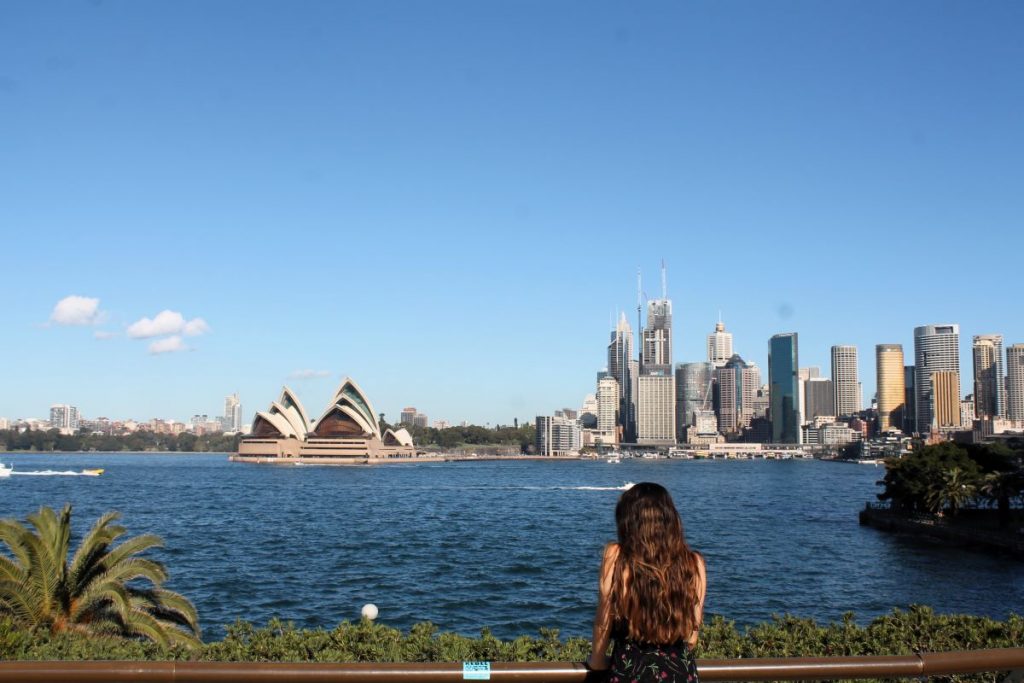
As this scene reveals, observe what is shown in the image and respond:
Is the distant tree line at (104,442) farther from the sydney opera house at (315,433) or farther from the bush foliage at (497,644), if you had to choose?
the bush foliage at (497,644)

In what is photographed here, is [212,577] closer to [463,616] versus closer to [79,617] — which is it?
[463,616]

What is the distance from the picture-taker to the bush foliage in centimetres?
654

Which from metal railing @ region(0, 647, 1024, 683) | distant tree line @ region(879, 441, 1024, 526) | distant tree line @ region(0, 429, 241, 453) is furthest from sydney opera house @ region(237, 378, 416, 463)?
metal railing @ region(0, 647, 1024, 683)

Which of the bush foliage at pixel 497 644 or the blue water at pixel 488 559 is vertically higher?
the bush foliage at pixel 497 644

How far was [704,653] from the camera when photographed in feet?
23.3

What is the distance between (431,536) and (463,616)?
17.2 meters

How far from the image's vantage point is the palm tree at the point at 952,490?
44594mm

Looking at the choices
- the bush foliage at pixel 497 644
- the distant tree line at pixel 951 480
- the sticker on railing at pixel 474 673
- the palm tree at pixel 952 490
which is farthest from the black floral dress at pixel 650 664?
the palm tree at pixel 952 490

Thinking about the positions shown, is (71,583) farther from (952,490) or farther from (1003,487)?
(952,490)

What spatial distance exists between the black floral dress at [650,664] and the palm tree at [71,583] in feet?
29.7

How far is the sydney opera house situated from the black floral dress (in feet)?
387

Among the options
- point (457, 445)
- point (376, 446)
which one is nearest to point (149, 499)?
point (376, 446)

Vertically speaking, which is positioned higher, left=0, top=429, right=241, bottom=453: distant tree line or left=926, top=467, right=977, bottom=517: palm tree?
left=926, top=467, right=977, bottom=517: palm tree

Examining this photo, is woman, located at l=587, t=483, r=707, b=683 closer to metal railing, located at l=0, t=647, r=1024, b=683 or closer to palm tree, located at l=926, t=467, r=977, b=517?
metal railing, located at l=0, t=647, r=1024, b=683
